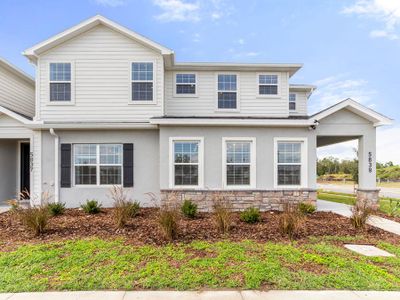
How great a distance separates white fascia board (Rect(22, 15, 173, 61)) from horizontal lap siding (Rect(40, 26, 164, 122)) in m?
0.19

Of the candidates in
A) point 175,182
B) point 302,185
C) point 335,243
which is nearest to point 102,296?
point 335,243

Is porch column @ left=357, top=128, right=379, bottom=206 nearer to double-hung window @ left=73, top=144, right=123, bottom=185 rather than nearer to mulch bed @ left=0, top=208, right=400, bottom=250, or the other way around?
mulch bed @ left=0, top=208, right=400, bottom=250

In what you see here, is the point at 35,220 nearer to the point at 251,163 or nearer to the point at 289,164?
the point at 251,163

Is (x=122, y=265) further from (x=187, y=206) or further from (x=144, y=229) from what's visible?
(x=187, y=206)

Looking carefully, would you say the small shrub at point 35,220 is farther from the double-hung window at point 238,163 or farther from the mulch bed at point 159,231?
the double-hung window at point 238,163

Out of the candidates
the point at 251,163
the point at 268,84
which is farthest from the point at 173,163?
the point at 268,84

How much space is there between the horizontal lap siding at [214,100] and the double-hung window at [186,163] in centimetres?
266

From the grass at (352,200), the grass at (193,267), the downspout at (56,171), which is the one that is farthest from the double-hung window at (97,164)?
the grass at (352,200)

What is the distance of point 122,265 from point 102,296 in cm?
87

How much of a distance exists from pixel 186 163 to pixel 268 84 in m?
5.68

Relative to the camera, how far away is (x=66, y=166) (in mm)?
9734

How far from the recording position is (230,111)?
1148cm

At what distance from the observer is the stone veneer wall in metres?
9.00

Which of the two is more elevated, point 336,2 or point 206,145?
point 336,2
